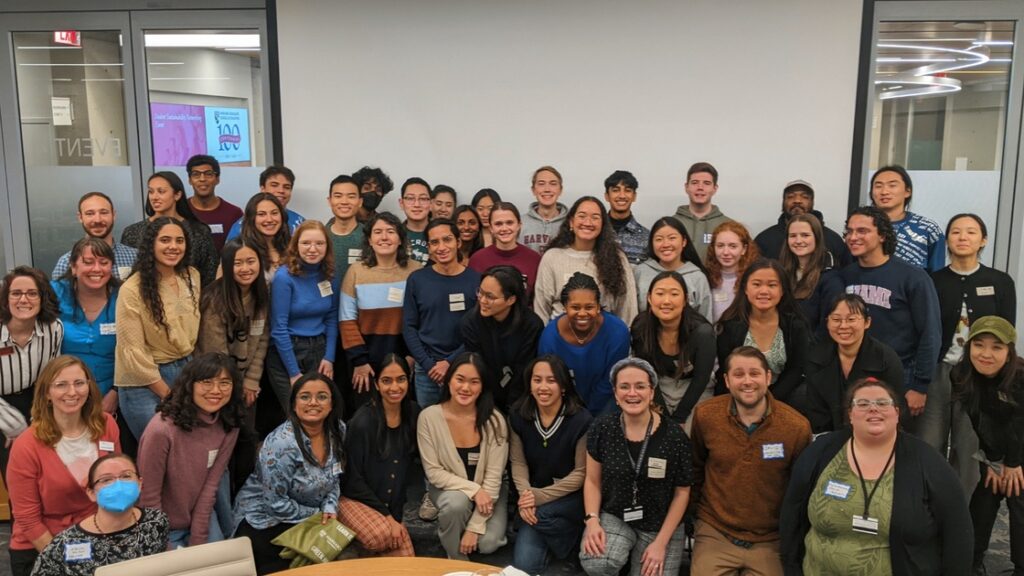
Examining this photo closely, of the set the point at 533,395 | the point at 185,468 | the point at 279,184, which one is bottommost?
the point at 185,468

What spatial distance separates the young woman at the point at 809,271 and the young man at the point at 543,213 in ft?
4.69

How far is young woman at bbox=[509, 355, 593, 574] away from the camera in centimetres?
Answer: 362

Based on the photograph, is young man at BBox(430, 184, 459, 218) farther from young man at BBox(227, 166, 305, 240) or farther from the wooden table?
the wooden table

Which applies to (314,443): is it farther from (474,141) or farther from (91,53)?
(91,53)

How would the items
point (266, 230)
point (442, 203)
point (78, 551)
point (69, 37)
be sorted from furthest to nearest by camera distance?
point (69, 37) → point (442, 203) → point (266, 230) → point (78, 551)

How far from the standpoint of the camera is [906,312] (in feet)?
12.5

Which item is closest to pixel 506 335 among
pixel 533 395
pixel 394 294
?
pixel 533 395

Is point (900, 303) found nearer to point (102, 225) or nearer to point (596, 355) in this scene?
point (596, 355)

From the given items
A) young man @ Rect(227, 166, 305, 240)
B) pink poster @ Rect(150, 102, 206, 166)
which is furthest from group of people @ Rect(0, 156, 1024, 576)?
pink poster @ Rect(150, 102, 206, 166)

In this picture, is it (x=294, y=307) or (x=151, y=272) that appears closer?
(x=151, y=272)

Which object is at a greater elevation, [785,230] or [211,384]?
[785,230]

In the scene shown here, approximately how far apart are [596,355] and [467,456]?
80 cm

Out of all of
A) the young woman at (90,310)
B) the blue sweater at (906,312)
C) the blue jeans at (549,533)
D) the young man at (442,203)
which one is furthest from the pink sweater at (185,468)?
the blue sweater at (906,312)

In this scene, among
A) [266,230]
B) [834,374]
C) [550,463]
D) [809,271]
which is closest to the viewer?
[834,374]
